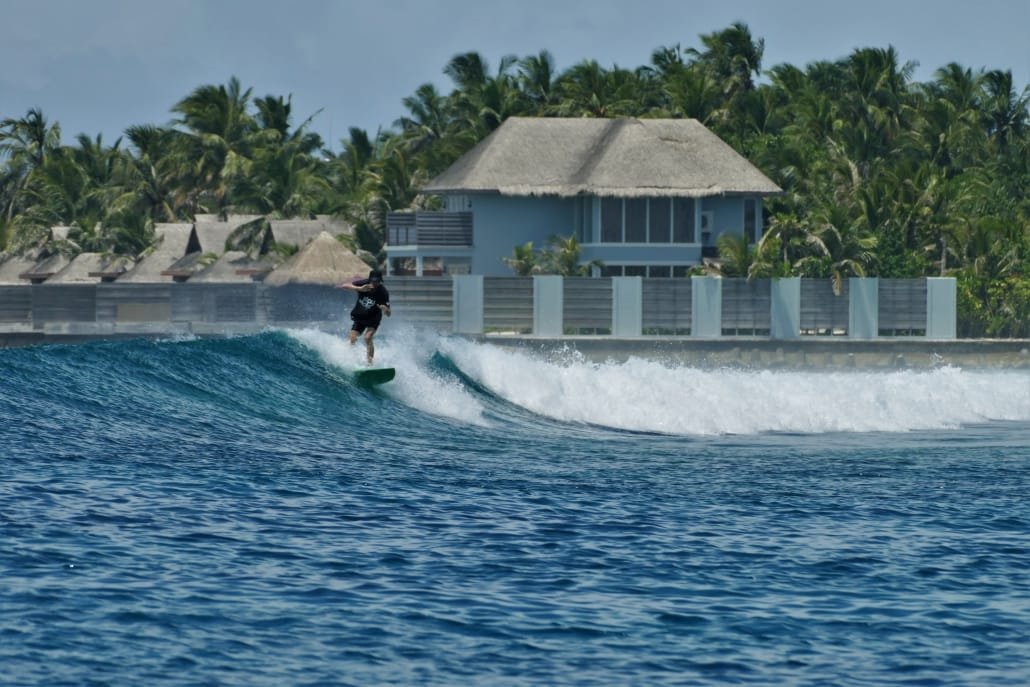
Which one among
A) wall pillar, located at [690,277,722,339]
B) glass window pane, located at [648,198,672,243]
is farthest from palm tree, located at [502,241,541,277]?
wall pillar, located at [690,277,722,339]

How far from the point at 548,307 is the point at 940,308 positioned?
1165 centimetres

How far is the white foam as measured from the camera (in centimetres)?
2977

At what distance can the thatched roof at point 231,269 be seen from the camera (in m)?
67.3

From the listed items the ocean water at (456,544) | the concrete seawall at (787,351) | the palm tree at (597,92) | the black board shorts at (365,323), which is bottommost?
the ocean water at (456,544)

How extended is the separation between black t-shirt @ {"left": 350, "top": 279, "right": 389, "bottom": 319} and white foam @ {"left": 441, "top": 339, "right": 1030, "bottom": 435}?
5.38 metres

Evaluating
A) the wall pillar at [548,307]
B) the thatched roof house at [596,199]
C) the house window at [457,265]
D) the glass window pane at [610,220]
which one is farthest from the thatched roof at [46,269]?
the wall pillar at [548,307]

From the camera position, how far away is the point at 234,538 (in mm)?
14367

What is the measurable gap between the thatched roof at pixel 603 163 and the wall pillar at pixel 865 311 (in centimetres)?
778

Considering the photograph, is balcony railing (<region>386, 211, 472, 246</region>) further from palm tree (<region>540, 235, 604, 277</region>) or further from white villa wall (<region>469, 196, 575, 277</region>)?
palm tree (<region>540, 235, 604, 277</region>)

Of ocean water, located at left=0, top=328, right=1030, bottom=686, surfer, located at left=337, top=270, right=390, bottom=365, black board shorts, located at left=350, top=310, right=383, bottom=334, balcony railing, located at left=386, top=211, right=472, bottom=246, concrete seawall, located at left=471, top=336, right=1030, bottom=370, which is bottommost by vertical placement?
ocean water, located at left=0, top=328, right=1030, bottom=686

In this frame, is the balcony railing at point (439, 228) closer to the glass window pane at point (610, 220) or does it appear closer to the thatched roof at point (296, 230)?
the glass window pane at point (610, 220)

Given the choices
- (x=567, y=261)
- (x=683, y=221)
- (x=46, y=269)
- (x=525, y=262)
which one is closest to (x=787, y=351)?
(x=567, y=261)

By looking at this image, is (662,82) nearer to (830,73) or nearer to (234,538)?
(830,73)

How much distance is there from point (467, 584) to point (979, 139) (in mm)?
61826
